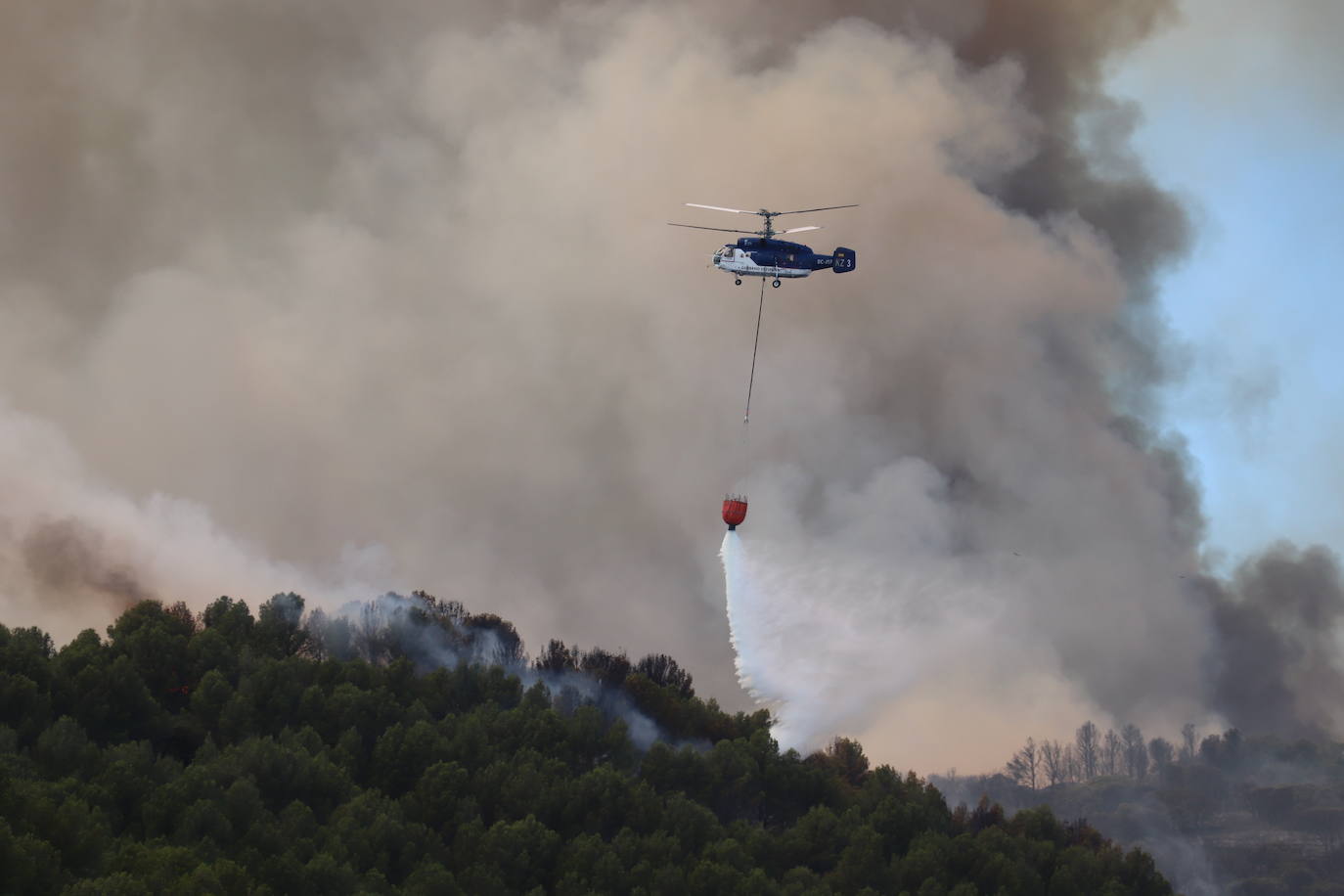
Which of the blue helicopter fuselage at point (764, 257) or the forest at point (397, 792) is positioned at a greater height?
the blue helicopter fuselage at point (764, 257)

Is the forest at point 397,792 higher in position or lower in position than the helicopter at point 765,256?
lower

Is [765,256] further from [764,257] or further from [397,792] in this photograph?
[397,792]

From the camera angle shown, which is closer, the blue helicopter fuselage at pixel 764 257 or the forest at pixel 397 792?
the forest at pixel 397 792

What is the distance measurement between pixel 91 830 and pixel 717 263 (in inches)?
1935

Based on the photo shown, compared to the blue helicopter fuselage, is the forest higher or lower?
lower

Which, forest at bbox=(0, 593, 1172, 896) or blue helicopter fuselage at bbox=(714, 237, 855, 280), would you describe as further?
blue helicopter fuselage at bbox=(714, 237, 855, 280)

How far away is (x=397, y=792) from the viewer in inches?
4200

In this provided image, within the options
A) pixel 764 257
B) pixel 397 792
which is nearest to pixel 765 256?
pixel 764 257

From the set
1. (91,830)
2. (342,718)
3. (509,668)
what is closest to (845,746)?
(509,668)

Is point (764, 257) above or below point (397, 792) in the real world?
above

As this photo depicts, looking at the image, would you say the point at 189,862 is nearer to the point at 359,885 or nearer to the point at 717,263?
the point at 359,885

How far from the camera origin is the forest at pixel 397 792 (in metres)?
86.3

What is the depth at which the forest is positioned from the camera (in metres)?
86.3

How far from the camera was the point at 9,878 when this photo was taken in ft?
248
